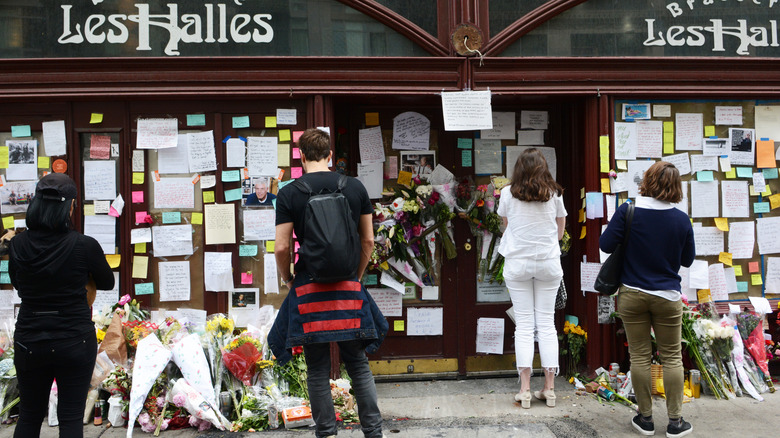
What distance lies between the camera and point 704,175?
5.29 m

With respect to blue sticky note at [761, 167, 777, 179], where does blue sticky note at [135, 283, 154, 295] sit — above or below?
below

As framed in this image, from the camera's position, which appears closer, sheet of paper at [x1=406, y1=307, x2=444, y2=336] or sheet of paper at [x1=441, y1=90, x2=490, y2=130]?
sheet of paper at [x1=441, y1=90, x2=490, y2=130]

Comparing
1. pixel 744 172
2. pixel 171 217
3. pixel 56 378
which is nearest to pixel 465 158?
pixel 744 172

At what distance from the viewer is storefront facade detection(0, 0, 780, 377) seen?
4.89 metres

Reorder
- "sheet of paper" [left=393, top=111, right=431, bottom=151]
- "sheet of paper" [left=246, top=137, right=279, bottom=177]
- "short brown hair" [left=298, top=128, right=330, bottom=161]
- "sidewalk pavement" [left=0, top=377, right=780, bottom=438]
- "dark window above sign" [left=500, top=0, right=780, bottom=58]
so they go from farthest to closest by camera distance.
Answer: "sheet of paper" [left=393, top=111, right=431, bottom=151] < "dark window above sign" [left=500, top=0, right=780, bottom=58] < "sheet of paper" [left=246, top=137, right=279, bottom=177] < "sidewalk pavement" [left=0, top=377, right=780, bottom=438] < "short brown hair" [left=298, top=128, right=330, bottom=161]

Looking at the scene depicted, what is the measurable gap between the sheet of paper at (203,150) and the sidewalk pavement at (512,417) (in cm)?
205

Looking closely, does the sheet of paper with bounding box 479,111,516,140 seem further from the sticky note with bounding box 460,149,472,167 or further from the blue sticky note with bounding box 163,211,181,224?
the blue sticky note with bounding box 163,211,181,224

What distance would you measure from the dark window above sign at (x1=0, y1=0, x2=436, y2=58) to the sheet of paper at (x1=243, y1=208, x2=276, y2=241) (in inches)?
50.3

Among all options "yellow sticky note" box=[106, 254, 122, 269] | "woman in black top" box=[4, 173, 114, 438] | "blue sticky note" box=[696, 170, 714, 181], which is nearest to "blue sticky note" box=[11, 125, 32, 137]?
"yellow sticky note" box=[106, 254, 122, 269]

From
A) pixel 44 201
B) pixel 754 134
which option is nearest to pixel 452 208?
pixel 754 134

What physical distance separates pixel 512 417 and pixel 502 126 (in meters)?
2.51

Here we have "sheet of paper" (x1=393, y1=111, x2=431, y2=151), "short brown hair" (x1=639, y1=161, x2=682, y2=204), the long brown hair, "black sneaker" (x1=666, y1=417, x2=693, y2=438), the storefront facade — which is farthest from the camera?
"sheet of paper" (x1=393, y1=111, x2=431, y2=151)

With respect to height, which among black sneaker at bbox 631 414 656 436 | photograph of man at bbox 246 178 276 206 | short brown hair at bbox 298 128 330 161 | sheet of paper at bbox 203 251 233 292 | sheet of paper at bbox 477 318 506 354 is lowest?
black sneaker at bbox 631 414 656 436

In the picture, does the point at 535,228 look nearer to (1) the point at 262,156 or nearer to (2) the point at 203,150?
(1) the point at 262,156
